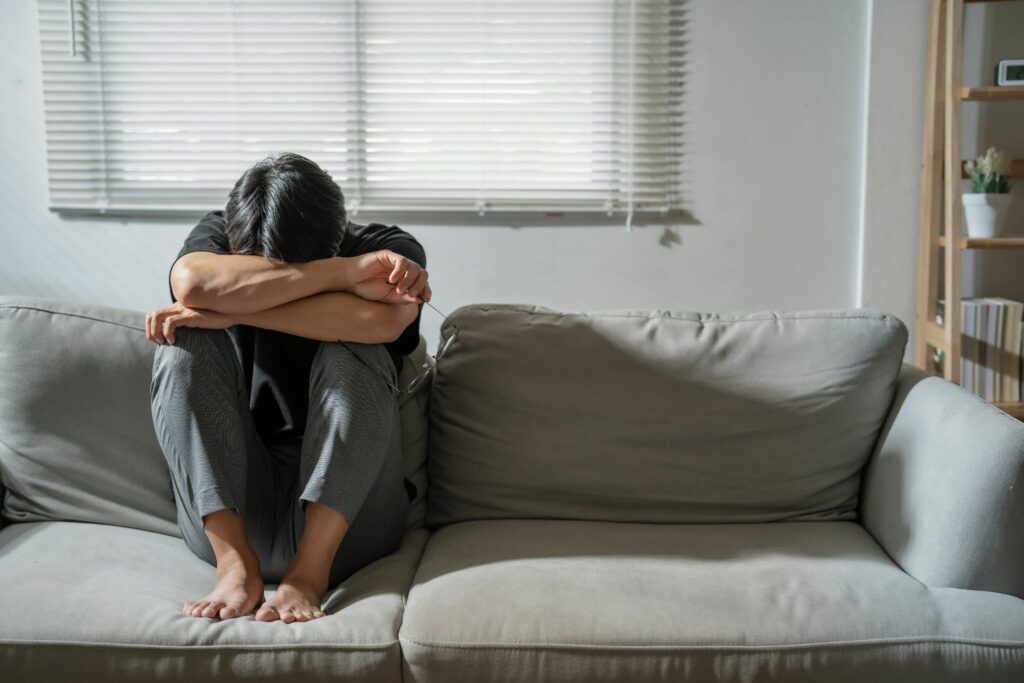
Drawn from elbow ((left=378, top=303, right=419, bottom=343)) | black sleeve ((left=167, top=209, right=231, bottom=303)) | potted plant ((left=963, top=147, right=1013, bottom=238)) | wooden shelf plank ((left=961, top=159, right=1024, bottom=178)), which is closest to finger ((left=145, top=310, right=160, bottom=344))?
black sleeve ((left=167, top=209, right=231, bottom=303))

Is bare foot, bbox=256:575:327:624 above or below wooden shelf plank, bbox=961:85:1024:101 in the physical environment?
below

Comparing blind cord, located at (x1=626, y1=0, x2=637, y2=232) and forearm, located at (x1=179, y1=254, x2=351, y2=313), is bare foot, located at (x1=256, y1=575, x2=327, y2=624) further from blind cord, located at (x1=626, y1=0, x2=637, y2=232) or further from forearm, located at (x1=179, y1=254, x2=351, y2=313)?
blind cord, located at (x1=626, y1=0, x2=637, y2=232)

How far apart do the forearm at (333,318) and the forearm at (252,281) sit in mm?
16

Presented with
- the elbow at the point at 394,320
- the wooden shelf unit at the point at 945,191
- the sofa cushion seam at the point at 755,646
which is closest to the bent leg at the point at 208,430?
the elbow at the point at 394,320

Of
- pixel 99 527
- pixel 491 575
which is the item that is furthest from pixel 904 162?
pixel 99 527

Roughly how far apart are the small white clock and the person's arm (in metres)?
1.91

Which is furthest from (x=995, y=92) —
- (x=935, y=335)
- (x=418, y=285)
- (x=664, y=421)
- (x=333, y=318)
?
(x=333, y=318)

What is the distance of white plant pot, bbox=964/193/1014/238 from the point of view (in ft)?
7.91

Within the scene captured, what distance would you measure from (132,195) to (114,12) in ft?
1.77

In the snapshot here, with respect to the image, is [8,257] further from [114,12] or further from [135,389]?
[135,389]

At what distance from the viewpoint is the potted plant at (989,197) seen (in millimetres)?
2414

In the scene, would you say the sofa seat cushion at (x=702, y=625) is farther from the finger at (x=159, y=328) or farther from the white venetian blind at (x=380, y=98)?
the white venetian blind at (x=380, y=98)

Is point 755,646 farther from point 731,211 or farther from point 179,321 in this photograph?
point 731,211

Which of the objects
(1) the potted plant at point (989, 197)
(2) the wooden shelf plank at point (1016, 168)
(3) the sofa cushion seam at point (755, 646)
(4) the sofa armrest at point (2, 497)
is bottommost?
(3) the sofa cushion seam at point (755, 646)
